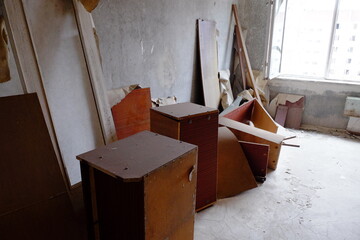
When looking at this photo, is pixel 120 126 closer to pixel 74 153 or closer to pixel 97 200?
pixel 74 153

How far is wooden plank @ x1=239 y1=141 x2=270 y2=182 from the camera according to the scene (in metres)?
2.68

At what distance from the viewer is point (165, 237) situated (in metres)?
1.36

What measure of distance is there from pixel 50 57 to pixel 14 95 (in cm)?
36

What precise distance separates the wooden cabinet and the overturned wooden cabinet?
0.37m

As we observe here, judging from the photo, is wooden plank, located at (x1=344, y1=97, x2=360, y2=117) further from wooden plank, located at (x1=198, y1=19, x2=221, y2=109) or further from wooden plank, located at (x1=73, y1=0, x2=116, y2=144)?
wooden plank, located at (x1=73, y1=0, x2=116, y2=144)

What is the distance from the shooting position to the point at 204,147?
210 centimetres

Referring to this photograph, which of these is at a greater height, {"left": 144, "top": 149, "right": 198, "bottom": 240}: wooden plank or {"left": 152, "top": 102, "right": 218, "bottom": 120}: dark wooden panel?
{"left": 152, "top": 102, "right": 218, "bottom": 120}: dark wooden panel

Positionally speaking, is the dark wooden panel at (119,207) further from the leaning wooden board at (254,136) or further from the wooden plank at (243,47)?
the wooden plank at (243,47)

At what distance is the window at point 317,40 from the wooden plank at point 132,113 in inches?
111

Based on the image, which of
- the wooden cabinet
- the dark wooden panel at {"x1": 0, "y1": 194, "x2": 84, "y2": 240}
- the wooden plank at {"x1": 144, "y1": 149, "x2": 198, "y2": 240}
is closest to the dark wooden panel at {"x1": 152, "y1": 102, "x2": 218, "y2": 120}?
the wooden cabinet

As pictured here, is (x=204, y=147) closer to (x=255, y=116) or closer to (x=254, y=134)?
(x=254, y=134)

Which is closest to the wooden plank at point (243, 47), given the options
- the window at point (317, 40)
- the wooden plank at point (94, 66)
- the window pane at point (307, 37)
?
the window at point (317, 40)

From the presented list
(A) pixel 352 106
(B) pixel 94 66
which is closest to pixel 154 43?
(B) pixel 94 66

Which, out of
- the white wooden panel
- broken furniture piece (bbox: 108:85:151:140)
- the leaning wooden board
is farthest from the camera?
the leaning wooden board
